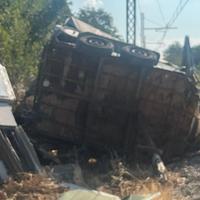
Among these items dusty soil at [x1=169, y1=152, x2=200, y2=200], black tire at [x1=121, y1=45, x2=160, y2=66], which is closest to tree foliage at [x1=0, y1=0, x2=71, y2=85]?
black tire at [x1=121, y1=45, x2=160, y2=66]

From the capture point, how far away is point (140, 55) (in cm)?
868

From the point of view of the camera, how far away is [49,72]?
8.73 metres

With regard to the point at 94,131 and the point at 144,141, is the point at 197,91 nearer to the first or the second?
the point at 144,141

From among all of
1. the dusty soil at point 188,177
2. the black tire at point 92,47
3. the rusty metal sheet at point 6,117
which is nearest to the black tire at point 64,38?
the black tire at point 92,47

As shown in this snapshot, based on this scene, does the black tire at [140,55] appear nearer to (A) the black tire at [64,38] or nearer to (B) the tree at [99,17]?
(A) the black tire at [64,38]

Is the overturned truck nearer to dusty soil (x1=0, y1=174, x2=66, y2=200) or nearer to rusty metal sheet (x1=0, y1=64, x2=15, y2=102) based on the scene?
rusty metal sheet (x1=0, y1=64, x2=15, y2=102)

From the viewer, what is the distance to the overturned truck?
861 cm

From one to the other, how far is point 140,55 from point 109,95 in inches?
33.4

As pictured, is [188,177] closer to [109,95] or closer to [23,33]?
[109,95]

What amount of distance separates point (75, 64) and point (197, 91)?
210cm

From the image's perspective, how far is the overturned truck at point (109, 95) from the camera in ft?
28.2

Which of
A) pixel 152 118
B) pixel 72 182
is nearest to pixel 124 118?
pixel 152 118

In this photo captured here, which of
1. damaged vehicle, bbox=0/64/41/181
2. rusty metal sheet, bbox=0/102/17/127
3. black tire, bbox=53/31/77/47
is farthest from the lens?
black tire, bbox=53/31/77/47

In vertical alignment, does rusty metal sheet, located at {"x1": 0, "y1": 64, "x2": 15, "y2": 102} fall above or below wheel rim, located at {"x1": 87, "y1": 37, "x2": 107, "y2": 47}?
below
